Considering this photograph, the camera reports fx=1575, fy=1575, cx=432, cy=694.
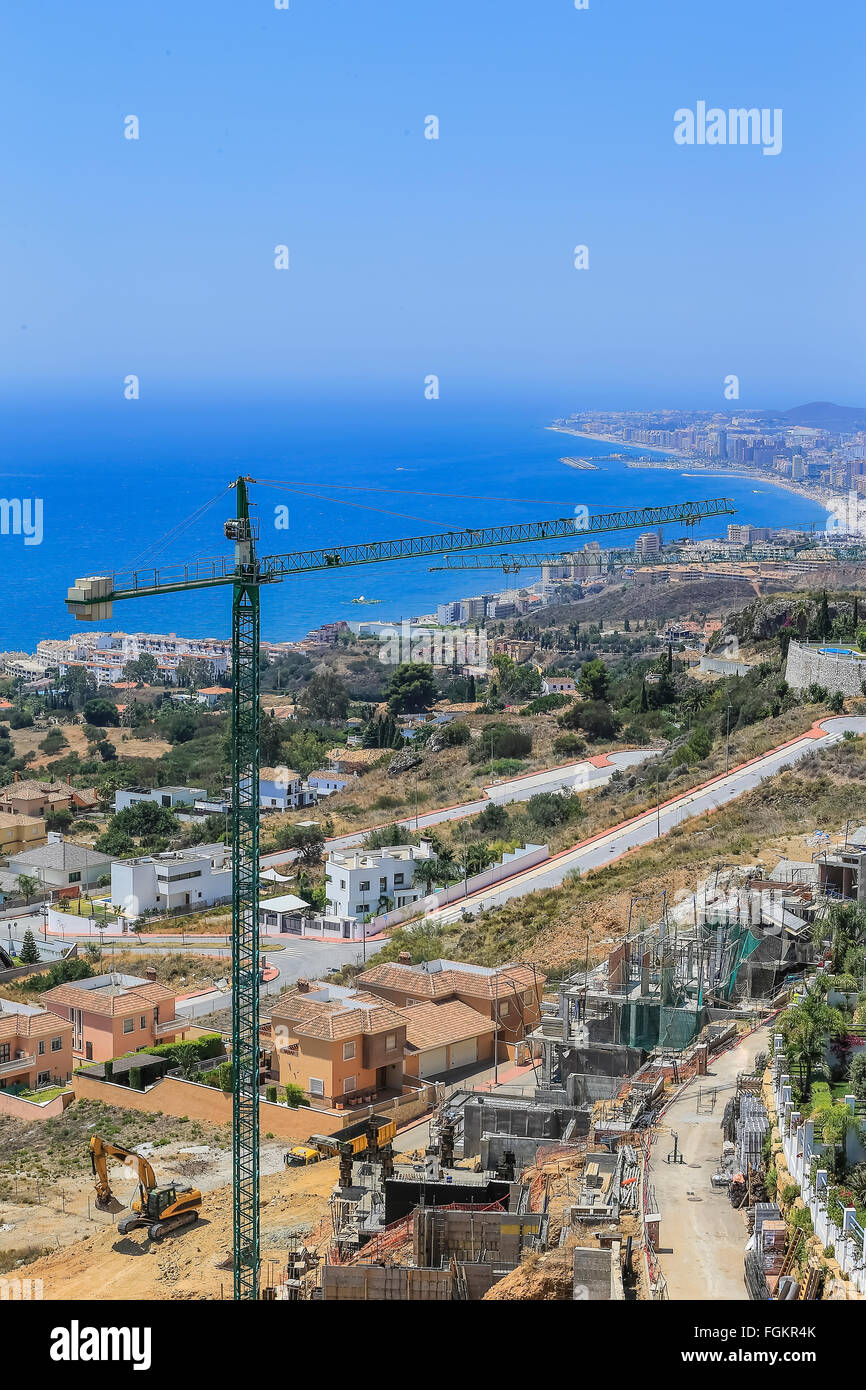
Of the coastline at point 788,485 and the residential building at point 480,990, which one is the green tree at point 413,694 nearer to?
the residential building at point 480,990

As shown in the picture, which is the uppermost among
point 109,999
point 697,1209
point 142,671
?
point 697,1209

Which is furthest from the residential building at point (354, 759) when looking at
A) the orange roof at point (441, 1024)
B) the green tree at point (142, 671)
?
the green tree at point (142, 671)

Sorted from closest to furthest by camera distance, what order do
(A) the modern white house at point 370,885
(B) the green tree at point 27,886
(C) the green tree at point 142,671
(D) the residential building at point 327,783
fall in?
1. (A) the modern white house at point 370,885
2. (B) the green tree at point 27,886
3. (D) the residential building at point 327,783
4. (C) the green tree at point 142,671

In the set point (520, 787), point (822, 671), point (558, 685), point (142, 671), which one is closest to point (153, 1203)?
point (520, 787)

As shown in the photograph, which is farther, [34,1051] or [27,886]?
[27,886]

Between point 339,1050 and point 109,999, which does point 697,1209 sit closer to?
point 339,1050

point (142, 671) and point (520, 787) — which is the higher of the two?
point (520, 787)

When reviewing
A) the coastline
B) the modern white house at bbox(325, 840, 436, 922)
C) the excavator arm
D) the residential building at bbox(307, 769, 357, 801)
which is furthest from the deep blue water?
the excavator arm
